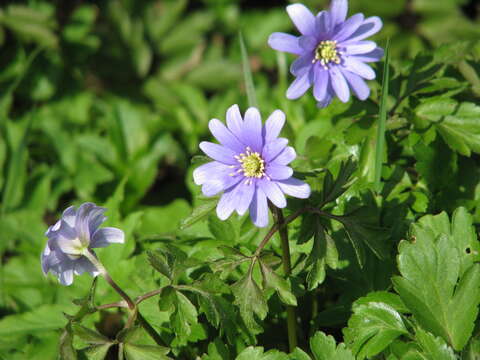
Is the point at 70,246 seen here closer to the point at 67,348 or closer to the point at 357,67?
the point at 67,348

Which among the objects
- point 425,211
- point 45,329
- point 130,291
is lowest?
point 45,329

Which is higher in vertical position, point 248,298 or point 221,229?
point 248,298

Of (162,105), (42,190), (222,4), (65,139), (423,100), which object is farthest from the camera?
(222,4)

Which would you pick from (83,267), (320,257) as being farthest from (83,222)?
(320,257)

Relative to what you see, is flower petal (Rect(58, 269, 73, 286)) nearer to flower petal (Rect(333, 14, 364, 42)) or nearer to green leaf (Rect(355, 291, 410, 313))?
green leaf (Rect(355, 291, 410, 313))

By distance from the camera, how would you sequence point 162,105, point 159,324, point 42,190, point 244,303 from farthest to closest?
point 162,105, point 42,190, point 159,324, point 244,303

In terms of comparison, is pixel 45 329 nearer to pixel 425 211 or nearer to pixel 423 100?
pixel 425 211

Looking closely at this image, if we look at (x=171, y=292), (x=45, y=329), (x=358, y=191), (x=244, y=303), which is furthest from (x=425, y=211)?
(x=45, y=329)
